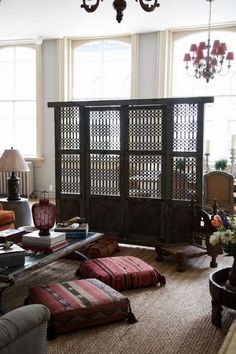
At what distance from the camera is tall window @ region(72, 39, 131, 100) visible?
326 inches

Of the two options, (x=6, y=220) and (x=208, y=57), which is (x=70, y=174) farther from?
(x=208, y=57)

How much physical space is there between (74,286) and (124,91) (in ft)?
19.1

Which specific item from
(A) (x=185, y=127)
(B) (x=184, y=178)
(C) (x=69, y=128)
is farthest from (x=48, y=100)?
(B) (x=184, y=178)

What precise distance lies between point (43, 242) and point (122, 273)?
28.7 inches

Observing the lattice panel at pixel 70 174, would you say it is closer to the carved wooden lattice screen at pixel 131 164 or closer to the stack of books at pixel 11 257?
the carved wooden lattice screen at pixel 131 164

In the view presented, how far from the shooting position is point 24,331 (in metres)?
1.81

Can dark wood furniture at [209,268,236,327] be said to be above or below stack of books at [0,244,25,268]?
below

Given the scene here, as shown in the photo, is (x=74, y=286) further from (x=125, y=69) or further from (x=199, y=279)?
(x=125, y=69)

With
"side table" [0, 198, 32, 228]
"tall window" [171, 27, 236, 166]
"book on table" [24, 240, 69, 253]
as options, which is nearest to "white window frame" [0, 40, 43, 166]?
"tall window" [171, 27, 236, 166]

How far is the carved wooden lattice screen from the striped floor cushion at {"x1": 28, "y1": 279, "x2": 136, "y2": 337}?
6.09ft

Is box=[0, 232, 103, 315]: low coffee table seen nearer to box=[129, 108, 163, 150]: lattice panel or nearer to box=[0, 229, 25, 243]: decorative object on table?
box=[0, 229, 25, 243]: decorative object on table

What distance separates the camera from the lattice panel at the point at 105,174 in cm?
496

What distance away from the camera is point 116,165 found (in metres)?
4.96

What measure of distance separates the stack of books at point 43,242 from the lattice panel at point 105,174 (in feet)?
5.31
